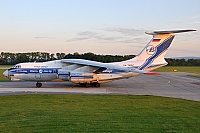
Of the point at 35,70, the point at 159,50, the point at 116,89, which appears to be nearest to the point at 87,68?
the point at 116,89

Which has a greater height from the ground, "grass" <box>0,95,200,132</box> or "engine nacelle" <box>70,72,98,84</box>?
"engine nacelle" <box>70,72,98,84</box>

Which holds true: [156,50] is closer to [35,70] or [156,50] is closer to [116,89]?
[116,89]

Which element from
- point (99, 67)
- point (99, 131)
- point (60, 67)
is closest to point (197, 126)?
point (99, 131)

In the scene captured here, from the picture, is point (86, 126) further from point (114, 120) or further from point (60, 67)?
point (60, 67)

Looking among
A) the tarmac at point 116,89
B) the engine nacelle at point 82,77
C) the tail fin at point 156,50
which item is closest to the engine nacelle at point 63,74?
the engine nacelle at point 82,77

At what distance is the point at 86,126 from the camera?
354 inches

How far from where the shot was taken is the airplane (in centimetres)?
2572

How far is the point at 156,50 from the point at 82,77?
7503 millimetres

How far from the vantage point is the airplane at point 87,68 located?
84.4ft

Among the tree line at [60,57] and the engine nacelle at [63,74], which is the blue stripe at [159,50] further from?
the tree line at [60,57]

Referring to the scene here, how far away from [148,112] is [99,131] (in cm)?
387

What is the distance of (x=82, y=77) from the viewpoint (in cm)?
2567

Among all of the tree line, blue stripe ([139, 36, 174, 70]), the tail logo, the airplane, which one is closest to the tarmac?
the airplane

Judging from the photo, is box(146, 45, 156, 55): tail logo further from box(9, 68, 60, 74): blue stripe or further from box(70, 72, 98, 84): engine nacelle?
box(9, 68, 60, 74): blue stripe
